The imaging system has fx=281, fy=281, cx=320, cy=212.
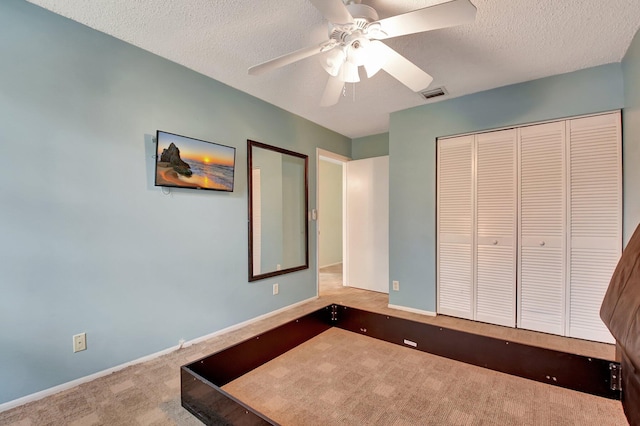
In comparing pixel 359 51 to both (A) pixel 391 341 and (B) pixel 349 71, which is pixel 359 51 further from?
(A) pixel 391 341

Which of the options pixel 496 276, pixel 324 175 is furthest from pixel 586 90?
pixel 324 175

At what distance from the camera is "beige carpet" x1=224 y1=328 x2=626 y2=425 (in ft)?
5.11

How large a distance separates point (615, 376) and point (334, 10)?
253 centimetres

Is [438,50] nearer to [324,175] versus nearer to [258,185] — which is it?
[258,185]

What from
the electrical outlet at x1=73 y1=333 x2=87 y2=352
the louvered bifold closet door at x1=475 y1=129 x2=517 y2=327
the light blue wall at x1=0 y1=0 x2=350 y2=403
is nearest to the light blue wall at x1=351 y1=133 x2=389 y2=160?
the louvered bifold closet door at x1=475 y1=129 x2=517 y2=327

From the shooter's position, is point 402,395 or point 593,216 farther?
point 593,216

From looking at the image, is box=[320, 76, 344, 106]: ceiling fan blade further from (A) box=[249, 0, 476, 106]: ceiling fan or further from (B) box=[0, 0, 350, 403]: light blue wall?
(B) box=[0, 0, 350, 403]: light blue wall

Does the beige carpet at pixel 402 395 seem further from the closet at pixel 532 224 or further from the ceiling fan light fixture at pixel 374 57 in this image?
the ceiling fan light fixture at pixel 374 57

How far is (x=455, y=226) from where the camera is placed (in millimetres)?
3105

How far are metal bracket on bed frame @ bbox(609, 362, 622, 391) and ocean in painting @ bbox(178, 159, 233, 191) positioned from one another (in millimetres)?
2993

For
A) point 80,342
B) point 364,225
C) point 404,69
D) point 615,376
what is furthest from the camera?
point 364,225

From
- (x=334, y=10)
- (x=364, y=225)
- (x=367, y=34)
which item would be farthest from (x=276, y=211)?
(x=334, y=10)

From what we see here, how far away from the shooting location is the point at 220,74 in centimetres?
254

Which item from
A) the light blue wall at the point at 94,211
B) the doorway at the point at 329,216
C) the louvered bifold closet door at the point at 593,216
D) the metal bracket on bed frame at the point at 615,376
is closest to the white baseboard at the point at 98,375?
the light blue wall at the point at 94,211
